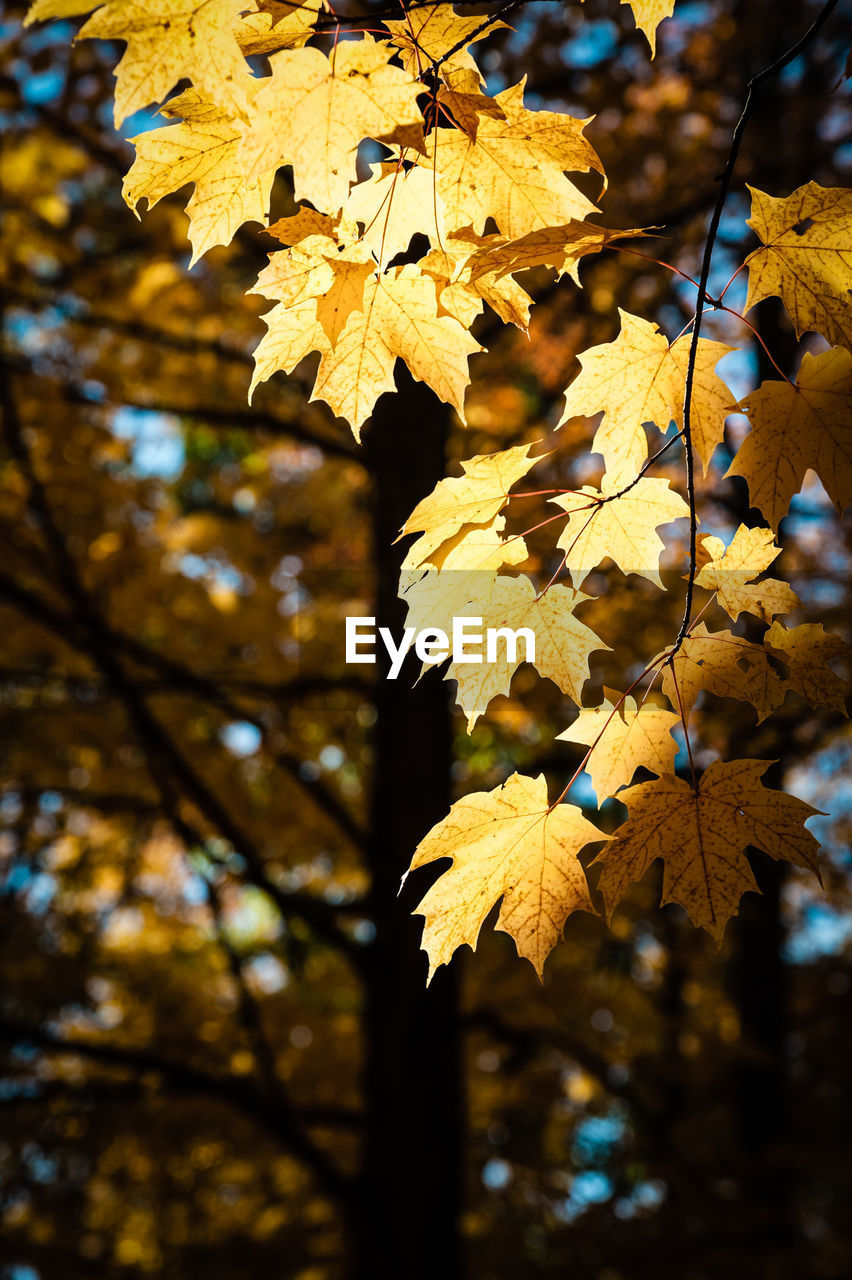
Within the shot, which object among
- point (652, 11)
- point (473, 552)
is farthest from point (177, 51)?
point (473, 552)

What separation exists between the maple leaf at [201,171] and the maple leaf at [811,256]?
59cm

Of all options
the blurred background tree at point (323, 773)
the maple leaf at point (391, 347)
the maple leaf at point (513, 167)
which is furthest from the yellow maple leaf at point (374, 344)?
the blurred background tree at point (323, 773)

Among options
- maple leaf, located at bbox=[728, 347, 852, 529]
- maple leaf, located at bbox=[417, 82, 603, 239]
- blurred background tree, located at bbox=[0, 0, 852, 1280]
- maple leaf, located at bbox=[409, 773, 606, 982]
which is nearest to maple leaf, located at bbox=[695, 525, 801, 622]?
maple leaf, located at bbox=[728, 347, 852, 529]

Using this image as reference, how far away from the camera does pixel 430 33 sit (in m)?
1.01

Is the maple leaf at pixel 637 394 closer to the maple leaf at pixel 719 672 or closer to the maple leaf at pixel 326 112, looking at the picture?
the maple leaf at pixel 719 672

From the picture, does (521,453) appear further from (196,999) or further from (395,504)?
(196,999)

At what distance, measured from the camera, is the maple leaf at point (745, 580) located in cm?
123

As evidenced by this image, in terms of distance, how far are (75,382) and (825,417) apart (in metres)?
4.16

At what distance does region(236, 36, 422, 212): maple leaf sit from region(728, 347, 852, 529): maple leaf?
538 mm

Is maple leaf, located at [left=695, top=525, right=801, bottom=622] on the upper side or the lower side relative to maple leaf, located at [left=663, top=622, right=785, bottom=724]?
upper

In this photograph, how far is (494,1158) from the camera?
18.8ft

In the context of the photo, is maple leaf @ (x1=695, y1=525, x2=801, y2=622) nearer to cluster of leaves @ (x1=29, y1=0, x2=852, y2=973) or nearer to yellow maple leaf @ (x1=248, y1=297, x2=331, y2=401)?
cluster of leaves @ (x1=29, y1=0, x2=852, y2=973)

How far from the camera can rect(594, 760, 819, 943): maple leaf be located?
116 centimetres

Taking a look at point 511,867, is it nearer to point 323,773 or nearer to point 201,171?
point 201,171
